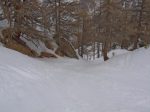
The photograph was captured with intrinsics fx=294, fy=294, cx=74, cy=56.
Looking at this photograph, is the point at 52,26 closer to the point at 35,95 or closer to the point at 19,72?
the point at 19,72

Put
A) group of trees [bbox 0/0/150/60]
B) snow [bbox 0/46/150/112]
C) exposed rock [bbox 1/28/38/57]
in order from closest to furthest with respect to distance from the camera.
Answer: snow [bbox 0/46/150/112] → exposed rock [bbox 1/28/38/57] → group of trees [bbox 0/0/150/60]

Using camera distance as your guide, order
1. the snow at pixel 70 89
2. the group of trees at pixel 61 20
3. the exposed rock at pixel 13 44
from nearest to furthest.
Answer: the snow at pixel 70 89 → the exposed rock at pixel 13 44 → the group of trees at pixel 61 20

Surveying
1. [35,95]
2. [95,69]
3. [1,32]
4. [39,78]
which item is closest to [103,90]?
[39,78]

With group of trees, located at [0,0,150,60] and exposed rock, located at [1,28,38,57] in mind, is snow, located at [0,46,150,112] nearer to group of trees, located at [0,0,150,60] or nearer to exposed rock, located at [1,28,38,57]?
exposed rock, located at [1,28,38,57]

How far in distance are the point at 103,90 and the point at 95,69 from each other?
15.5 ft

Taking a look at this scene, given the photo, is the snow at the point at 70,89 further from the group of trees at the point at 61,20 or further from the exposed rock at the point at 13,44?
the group of trees at the point at 61,20

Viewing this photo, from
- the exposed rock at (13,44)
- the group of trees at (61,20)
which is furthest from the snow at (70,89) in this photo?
the group of trees at (61,20)

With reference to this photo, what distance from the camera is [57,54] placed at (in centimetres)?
2348

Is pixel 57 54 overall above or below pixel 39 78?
below

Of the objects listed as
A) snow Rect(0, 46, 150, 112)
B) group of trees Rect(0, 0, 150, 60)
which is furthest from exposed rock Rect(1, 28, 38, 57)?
snow Rect(0, 46, 150, 112)

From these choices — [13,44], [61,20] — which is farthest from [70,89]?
[61,20]

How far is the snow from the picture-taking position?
9.01 m

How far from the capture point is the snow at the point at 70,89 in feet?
29.6

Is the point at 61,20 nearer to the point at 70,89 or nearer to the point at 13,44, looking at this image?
the point at 13,44
